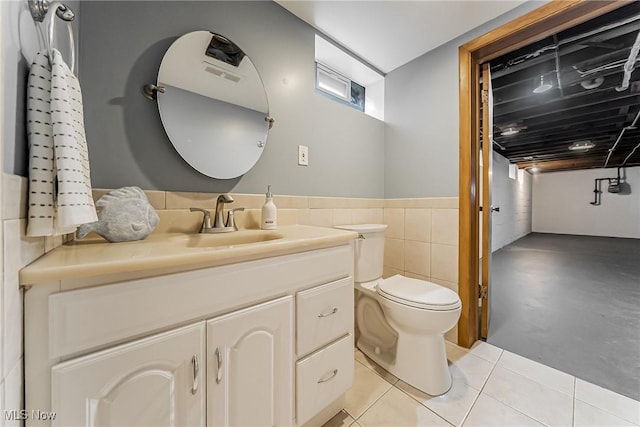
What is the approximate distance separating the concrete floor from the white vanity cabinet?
1.47m

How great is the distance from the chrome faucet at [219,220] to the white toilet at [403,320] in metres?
0.80

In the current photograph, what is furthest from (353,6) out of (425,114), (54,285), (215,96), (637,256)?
(637,256)

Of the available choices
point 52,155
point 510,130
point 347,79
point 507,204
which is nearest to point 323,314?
point 52,155

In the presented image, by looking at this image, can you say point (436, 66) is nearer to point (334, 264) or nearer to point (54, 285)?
point (334, 264)

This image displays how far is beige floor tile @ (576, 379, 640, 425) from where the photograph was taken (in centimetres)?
102

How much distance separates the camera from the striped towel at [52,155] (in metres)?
0.50

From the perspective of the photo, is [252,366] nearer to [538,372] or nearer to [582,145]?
[538,372]

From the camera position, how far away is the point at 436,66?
1.71 metres

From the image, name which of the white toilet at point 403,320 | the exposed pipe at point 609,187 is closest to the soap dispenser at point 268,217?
the white toilet at point 403,320

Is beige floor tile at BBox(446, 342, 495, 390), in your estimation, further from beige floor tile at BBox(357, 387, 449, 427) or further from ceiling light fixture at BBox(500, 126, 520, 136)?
ceiling light fixture at BBox(500, 126, 520, 136)

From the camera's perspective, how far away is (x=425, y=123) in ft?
5.78

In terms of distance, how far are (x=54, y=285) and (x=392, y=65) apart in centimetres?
231

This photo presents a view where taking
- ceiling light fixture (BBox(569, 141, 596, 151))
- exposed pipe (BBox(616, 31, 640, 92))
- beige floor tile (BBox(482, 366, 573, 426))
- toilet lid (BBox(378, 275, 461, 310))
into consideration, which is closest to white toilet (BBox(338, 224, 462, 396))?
toilet lid (BBox(378, 275, 461, 310))

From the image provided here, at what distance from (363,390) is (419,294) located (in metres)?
0.58
